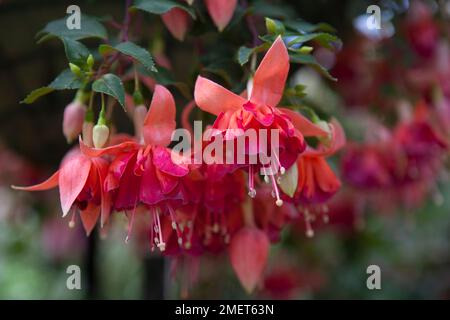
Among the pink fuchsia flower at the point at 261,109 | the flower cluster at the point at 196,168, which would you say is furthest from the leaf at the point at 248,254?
the pink fuchsia flower at the point at 261,109

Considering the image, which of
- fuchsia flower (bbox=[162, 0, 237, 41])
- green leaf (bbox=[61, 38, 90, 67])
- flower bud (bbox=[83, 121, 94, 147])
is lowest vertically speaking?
flower bud (bbox=[83, 121, 94, 147])

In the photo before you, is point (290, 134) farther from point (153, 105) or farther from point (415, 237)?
point (415, 237)

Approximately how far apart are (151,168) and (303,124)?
0.53ft

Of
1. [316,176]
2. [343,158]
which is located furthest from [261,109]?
[343,158]

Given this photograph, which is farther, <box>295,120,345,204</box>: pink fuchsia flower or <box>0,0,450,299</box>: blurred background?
<box>0,0,450,299</box>: blurred background

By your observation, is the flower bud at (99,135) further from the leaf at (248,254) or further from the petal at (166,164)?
the leaf at (248,254)

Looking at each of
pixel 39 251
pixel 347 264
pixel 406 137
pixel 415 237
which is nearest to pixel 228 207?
pixel 406 137

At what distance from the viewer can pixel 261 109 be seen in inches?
22.5

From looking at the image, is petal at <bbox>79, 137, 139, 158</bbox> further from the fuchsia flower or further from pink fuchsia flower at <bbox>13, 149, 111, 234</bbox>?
the fuchsia flower

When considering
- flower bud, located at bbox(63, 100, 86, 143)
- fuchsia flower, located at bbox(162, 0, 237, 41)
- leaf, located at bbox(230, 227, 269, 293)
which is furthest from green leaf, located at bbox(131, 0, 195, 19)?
leaf, located at bbox(230, 227, 269, 293)

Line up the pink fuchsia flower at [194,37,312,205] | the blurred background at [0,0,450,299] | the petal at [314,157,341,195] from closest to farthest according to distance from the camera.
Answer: the pink fuchsia flower at [194,37,312,205] → the petal at [314,157,341,195] → the blurred background at [0,0,450,299]

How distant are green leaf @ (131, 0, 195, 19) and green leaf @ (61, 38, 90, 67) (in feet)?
0.24

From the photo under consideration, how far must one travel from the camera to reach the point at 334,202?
1.58 m

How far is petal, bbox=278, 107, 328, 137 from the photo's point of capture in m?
0.61
